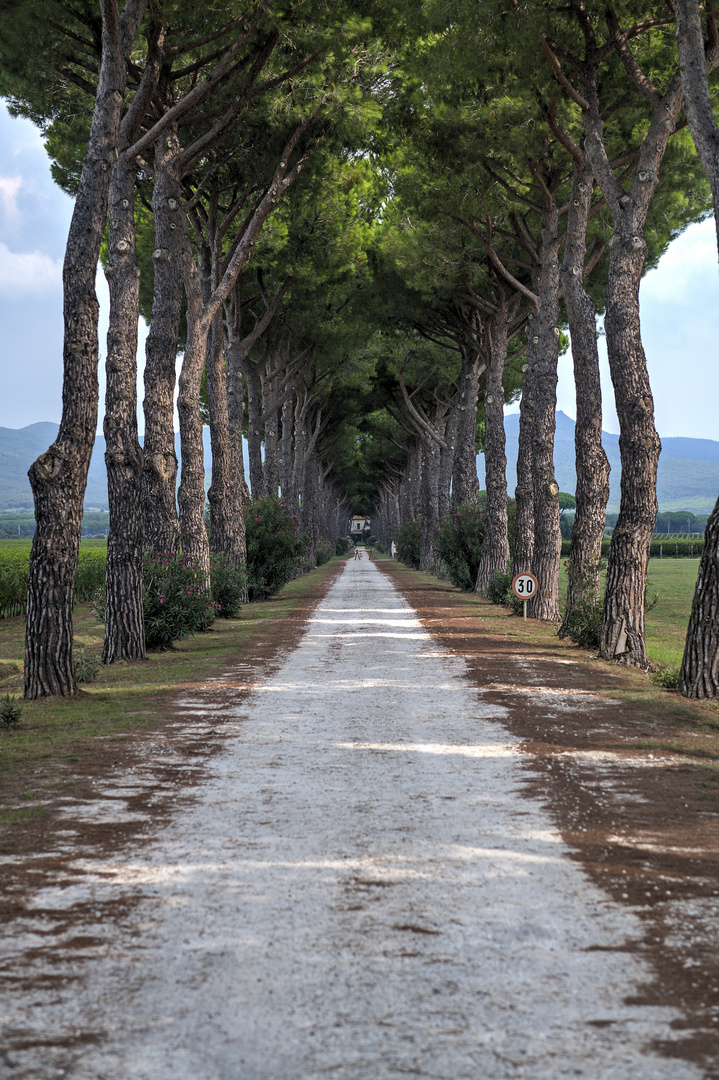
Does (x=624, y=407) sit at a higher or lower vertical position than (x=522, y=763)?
higher

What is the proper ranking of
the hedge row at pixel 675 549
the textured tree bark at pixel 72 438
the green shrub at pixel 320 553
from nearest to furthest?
the textured tree bark at pixel 72 438 < the green shrub at pixel 320 553 < the hedge row at pixel 675 549

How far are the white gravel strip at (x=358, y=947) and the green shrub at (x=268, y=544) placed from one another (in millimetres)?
17906

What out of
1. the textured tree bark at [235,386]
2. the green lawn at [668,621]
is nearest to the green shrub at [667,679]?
the green lawn at [668,621]

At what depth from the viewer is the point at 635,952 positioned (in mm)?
3398

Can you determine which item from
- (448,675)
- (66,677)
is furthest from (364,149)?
(66,677)

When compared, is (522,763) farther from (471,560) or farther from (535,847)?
(471,560)

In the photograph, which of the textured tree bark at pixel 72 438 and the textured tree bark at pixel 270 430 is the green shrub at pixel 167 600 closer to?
the textured tree bark at pixel 72 438

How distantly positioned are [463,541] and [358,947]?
25212 millimetres

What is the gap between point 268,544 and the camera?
2458cm

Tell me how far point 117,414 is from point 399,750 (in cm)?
715

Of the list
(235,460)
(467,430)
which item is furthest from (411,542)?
(235,460)

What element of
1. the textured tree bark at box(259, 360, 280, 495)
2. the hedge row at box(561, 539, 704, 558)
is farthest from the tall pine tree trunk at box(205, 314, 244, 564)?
the hedge row at box(561, 539, 704, 558)

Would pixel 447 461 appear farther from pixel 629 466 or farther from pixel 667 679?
pixel 667 679

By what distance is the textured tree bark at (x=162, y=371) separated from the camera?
15.0 m
